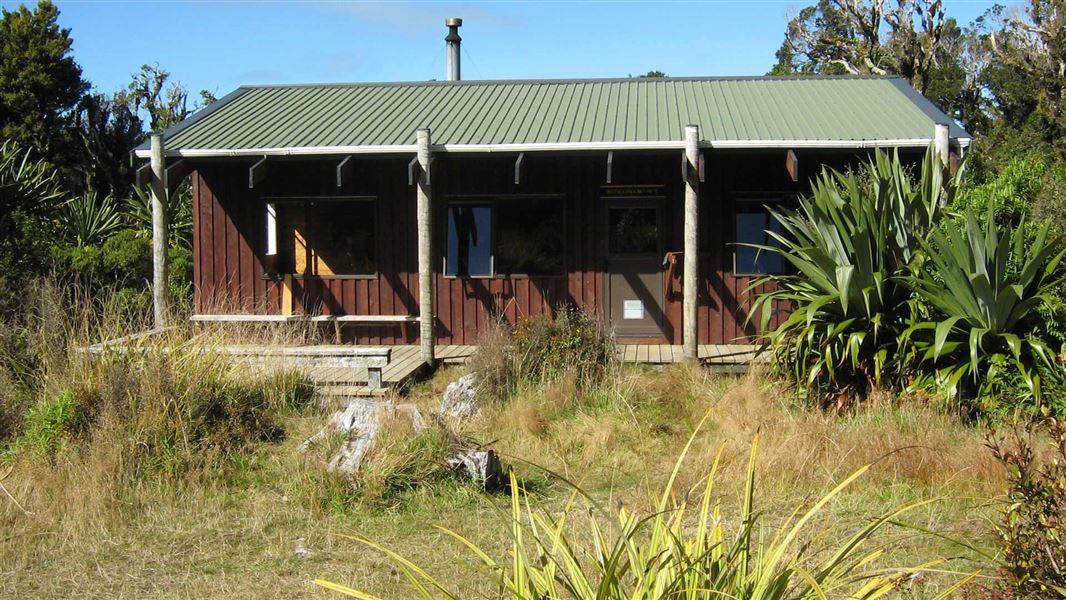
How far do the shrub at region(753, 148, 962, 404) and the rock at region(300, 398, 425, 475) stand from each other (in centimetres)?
334

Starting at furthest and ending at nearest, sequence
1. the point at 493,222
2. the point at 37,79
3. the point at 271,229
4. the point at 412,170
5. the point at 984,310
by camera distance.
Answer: the point at 37,79
the point at 271,229
the point at 493,222
the point at 412,170
the point at 984,310

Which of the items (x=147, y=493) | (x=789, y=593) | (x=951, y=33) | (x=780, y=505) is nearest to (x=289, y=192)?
(x=147, y=493)

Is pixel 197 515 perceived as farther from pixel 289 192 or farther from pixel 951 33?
pixel 951 33

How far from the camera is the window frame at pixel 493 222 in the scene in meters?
12.7

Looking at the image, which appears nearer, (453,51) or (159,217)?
(159,217)

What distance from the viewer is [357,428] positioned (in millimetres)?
7043

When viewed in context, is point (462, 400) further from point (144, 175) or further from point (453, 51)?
point (453, 51)

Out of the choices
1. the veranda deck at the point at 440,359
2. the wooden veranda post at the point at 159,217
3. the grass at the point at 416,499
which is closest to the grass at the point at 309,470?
the grass at the point at 416,499

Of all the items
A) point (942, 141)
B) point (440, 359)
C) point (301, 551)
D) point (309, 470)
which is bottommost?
point (301, 551)

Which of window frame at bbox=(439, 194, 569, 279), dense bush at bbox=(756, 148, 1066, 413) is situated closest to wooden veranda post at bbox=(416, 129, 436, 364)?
window frame at bbox=(439, 194, 569, 279)

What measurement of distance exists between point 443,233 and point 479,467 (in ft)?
21.8

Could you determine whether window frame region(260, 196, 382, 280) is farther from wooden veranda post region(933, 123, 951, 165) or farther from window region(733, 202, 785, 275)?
wooden veranda post region(933, 123, 951, 165)

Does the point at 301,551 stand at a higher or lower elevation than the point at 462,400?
lower

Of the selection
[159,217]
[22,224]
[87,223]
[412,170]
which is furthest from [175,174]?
[87,223]
